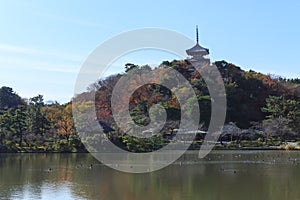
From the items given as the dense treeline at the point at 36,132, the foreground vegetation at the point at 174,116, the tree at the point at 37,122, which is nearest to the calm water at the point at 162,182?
the dense treeline at the point at 36,132

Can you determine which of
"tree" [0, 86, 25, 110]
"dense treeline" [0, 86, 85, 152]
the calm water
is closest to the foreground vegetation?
"dense treeline" [0, 86, 85, 152]

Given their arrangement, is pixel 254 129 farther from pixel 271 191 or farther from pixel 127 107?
pixel 271 191

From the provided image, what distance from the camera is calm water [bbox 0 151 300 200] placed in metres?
11.1

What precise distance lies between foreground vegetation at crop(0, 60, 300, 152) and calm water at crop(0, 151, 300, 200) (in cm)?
1034

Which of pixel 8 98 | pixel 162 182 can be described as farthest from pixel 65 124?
pixel 162 182

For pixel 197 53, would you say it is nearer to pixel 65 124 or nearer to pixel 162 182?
pixel 65 124

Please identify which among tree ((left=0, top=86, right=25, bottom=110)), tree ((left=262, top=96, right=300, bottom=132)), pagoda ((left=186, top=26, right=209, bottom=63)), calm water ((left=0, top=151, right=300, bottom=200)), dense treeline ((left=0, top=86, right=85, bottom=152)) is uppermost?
pagoda ((left=186, top=26, right=209, bottom=63))

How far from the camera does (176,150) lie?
2766 cm

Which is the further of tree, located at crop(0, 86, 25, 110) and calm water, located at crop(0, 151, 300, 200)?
tree, located at crop(0, 86, 25, 110)

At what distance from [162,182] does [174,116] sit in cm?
1977

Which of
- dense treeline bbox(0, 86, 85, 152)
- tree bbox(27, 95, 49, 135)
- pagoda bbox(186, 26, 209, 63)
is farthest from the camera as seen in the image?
pagoda bbox(186, 26, 209, 63)

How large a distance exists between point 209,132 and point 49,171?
695 inches

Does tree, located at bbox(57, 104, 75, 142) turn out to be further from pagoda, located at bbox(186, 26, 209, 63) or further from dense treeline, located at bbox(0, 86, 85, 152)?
pagoda, located at bbox(186, 26, 209, 63)

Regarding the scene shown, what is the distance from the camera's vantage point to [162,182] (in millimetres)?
13266
